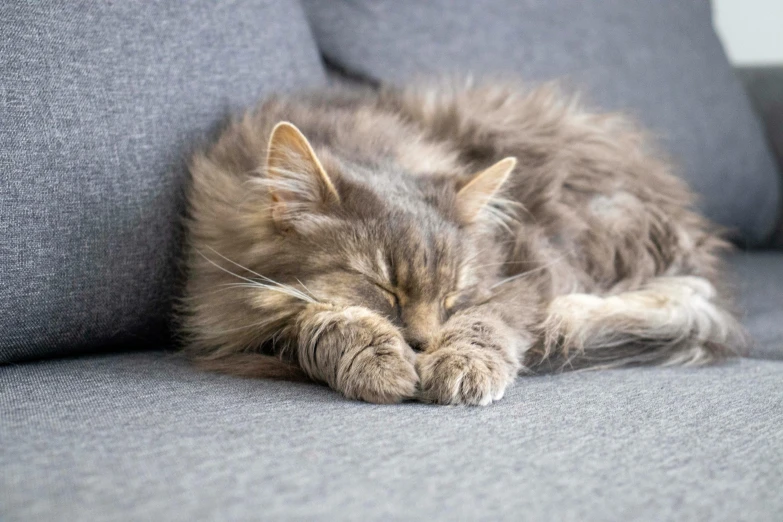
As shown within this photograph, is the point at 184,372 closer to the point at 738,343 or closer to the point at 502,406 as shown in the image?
the point at 502,406

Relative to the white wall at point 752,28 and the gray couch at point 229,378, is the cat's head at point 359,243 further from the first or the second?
the white wall at point 752,28

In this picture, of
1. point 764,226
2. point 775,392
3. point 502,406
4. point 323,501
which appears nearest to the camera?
point 323,501

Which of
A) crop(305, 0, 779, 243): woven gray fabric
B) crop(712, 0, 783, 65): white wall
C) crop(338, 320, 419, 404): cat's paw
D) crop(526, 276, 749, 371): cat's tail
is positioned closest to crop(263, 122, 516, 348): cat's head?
crop(338, 320, 419, 404): cat's paw

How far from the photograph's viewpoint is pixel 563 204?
1744mm

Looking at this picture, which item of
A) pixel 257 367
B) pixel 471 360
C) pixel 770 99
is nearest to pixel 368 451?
pixel 471 360

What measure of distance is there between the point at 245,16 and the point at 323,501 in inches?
50.8

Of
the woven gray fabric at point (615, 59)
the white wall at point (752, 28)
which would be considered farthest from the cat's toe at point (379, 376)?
the white wall at point (752, 28)

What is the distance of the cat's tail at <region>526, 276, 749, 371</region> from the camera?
1499 millimetres

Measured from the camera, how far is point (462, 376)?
120cm

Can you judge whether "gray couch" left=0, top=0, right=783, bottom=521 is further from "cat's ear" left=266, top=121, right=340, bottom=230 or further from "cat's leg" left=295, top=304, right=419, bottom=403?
"cat's ear" left=266, top=121, right=340, bottom=230

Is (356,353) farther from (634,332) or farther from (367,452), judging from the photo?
(634,332)

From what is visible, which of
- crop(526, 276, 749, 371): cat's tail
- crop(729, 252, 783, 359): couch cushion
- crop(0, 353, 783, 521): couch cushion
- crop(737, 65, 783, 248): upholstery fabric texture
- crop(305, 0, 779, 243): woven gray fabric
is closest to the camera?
crop(0, 353, 783, 521): couch cushion

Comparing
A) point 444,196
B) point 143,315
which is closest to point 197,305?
point 143,315

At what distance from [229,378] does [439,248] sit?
480mm
